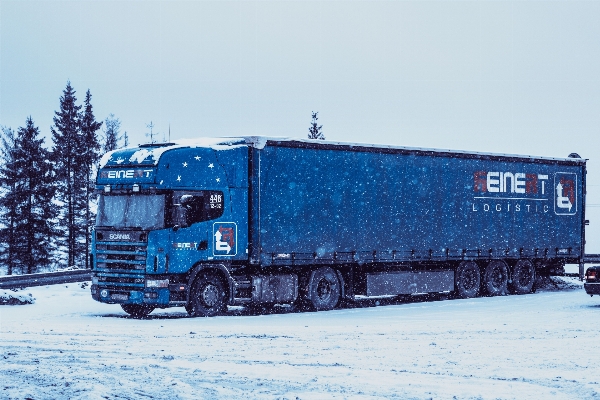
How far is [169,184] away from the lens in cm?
2177

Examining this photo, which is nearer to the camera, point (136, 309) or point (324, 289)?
point (136, 309)

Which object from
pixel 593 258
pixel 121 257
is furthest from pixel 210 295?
pixel 593 258

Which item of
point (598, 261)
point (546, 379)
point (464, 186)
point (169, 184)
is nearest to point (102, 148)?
point (598, 261)

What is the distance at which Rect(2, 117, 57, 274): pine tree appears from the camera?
6062 cm

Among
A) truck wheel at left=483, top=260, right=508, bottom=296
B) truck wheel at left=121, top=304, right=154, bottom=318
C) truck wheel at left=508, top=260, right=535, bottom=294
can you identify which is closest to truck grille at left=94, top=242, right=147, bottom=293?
truck wheel at left=121, top=304, right=154, bottom=318

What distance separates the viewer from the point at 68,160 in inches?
2530

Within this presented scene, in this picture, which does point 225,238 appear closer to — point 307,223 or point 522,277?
point 307,223

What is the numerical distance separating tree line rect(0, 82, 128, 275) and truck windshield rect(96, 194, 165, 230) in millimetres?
38400

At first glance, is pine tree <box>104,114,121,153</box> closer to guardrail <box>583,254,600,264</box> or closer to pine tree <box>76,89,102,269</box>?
pine tree <box>76,89,102,269</box>

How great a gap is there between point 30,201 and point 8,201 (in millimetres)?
1743

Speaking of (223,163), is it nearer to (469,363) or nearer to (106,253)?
(106,253)

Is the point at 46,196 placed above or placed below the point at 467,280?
above

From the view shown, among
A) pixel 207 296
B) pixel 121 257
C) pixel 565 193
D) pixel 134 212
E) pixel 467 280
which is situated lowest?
pixel 207 296

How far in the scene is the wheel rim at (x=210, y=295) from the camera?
22438mm
